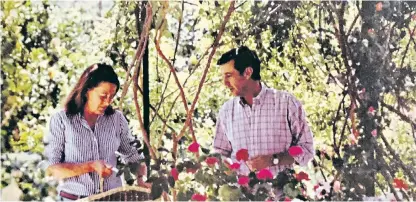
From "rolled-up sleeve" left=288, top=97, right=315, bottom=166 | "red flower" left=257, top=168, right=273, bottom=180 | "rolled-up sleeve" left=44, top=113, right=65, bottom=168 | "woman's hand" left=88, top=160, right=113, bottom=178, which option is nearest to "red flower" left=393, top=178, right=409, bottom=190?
"rolled-up sleeve" left=288, top=97, right=315, bottom=166

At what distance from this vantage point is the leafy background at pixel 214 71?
7.63 feet

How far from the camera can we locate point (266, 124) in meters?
2.46

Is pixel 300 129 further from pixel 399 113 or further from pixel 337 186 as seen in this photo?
pixel 399 113

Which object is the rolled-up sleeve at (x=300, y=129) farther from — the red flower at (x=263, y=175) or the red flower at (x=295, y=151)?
the red flower at (x=263, y=175)

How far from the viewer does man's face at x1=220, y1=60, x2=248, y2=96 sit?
2436 mm

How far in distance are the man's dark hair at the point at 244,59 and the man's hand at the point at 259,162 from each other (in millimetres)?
354

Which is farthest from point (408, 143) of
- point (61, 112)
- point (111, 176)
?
point (61, 112)

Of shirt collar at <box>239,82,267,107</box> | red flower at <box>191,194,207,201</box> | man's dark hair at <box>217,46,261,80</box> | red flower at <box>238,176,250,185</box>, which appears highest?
man's dark hair at <box>217,46,261,80</box>

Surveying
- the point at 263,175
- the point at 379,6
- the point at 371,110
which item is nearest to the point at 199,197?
the point at 263,175

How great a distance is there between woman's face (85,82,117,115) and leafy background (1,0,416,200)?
72mm

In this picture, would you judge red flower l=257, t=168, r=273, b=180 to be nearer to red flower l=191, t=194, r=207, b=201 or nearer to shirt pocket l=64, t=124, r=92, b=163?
red flower l=191, t=194, r=207, b=201

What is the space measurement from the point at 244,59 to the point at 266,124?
0.31 metres

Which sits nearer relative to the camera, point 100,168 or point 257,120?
point 100,168

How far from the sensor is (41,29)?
2336 mm
